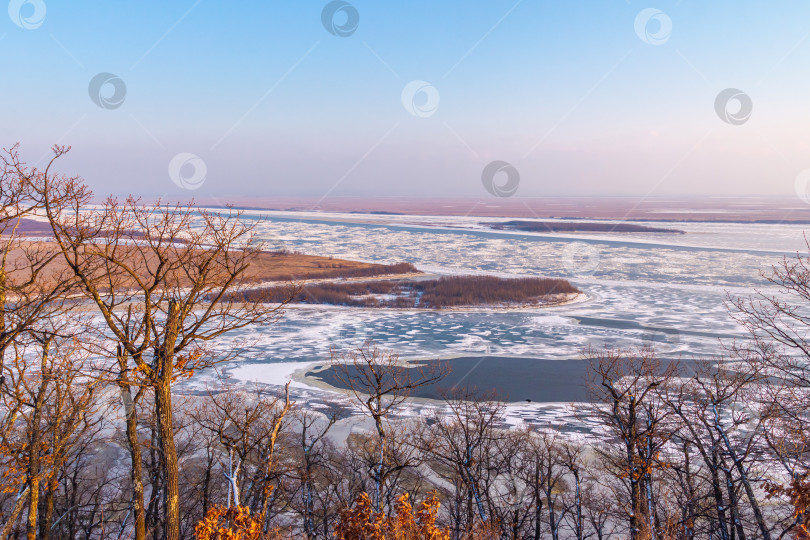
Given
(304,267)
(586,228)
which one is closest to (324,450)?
(304,267)

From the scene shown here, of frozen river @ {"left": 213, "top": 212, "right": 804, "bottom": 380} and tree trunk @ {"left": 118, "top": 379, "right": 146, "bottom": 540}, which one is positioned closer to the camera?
tree trunk @ {"left": 118, "top": 379, "right": 146, "bottom": 540}

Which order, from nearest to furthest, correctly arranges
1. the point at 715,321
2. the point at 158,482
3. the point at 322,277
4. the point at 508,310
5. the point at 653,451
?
1. the point at 653,451
2. the point at 158,482
3. the point at 715,321
4. the point at 508,310
5. the point at 322,277

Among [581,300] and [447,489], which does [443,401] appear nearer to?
[447,489]

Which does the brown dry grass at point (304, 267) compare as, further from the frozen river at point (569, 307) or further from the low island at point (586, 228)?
the low island at point (586, 228)

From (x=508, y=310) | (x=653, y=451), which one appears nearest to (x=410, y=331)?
(x=508, y=310)

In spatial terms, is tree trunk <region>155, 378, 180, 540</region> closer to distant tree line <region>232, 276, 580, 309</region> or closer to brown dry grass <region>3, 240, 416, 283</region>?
distant tree line <region>232, 276, 580, 309</region>

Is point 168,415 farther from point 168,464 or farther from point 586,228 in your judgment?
point 586,228


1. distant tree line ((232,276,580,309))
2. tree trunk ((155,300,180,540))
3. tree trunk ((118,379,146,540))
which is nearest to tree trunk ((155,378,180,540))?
tree trunk ((155,300,180,540))

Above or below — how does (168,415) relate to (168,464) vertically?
above

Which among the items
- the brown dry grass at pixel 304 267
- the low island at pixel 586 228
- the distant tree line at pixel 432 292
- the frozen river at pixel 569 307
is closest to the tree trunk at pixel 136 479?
the frozen river at pixel 569 307
